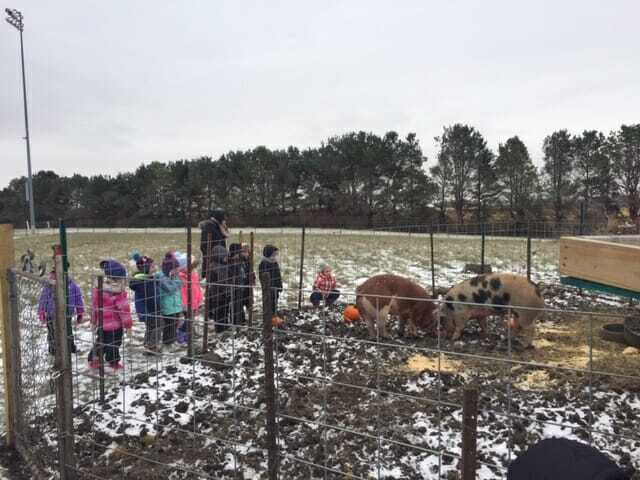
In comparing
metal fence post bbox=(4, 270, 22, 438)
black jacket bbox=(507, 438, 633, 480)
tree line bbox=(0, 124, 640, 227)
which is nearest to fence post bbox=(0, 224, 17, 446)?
metal fence post bbox=(4, 270, 22, 438)

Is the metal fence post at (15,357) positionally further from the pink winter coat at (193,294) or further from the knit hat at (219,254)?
the knit hat at (219,254)

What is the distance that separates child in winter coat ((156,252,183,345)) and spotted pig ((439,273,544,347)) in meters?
3.72

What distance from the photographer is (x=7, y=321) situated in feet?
12.4

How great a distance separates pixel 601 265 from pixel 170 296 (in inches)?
216

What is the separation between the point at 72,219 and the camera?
160 feet

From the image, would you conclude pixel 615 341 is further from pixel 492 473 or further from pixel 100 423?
pixel 100 423

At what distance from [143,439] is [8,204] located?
67.1 meters

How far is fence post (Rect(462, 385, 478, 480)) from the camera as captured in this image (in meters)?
1.84

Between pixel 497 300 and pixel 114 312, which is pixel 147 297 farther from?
pixel 497 300

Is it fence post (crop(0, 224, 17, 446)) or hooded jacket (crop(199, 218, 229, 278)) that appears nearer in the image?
fence post (crop(0, 224, 17, 446))

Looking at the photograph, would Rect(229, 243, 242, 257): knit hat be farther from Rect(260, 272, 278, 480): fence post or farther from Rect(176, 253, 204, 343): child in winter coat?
Rect(260, 272, 278, 480): fence post

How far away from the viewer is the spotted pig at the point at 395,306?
657 centimetres

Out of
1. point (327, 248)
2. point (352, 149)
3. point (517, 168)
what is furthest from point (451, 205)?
point (327, 248)

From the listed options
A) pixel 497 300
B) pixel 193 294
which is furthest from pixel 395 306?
pixel 193 294
